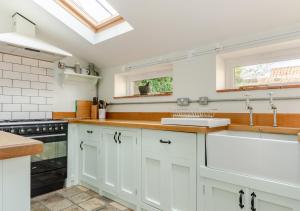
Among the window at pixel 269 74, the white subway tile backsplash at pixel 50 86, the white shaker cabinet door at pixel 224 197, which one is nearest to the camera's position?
the white shaker cabinet door at pixel 224 197

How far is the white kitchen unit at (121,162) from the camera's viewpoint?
6.62 ft

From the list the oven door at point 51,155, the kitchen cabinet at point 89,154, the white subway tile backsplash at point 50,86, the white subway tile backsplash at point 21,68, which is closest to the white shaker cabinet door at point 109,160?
the kitchen cabinet at point 89,154

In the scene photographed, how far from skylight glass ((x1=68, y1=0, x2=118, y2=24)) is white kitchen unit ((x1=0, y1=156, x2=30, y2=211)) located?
2136 millimetres

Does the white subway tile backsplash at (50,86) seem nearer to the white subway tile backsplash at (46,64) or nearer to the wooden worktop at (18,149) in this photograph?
the white subway tile backsplash at (46,64)

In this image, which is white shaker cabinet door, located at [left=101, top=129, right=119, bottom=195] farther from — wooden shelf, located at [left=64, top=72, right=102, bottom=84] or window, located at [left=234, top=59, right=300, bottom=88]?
window, located at [left=234, top=59, right=300, bottom=88]

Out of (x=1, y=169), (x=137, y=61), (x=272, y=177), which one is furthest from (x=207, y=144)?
(x=137, y=61)

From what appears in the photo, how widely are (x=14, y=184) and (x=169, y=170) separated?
46.8 inches

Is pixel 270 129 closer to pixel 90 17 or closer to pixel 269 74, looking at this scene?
pixel 269 74

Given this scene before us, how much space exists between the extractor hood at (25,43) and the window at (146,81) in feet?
3.24

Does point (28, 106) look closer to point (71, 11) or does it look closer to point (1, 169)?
point (71, 11)

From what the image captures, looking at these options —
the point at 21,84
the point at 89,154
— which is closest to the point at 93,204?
the point at 89,154

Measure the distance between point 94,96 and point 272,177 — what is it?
2794 mm

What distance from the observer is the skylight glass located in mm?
2480

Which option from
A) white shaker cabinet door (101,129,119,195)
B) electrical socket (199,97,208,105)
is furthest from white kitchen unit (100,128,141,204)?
electrical socket (199,97,208,105)
